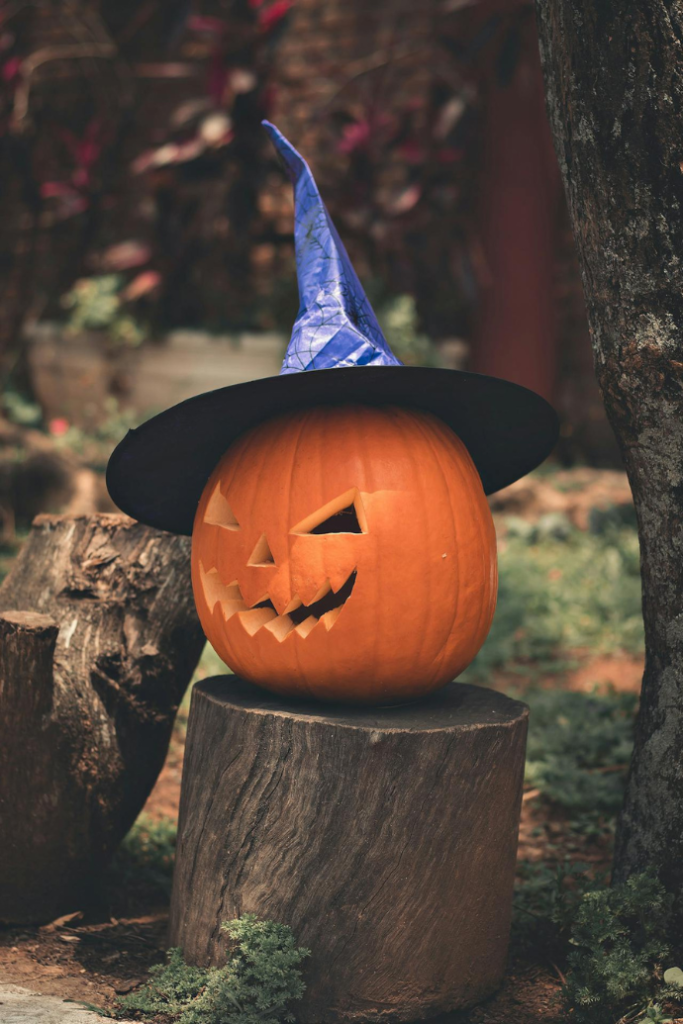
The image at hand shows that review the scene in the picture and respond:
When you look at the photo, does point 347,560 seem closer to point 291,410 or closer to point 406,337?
point 291,410

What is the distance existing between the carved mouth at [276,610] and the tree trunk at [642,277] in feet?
2.24

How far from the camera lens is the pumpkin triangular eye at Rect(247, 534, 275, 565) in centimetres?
196

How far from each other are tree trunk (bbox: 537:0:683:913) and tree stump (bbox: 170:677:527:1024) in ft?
1.14

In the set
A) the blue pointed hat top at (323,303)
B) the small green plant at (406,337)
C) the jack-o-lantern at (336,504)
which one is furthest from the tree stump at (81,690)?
the small green plant at (406,337)

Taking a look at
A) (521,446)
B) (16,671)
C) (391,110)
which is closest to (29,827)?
(16,671)

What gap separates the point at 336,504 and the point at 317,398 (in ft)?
0.87

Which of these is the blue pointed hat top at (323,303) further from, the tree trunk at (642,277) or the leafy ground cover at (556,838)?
the leafy ground cover at (556,838)

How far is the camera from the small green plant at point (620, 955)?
1825 millimetres

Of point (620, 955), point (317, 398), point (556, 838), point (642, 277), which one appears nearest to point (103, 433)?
point (556, 838)

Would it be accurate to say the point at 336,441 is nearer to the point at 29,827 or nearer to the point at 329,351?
the point at 329,351

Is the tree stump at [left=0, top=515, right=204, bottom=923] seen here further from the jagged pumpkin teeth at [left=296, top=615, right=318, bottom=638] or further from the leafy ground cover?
the jagged pumpkin teeth at [left=296, top=615, right=318, bottom=638]

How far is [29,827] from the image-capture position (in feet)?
7.11

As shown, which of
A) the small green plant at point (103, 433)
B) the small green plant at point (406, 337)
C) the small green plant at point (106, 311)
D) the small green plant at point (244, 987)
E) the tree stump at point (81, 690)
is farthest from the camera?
the small green plant at point (106, 311)

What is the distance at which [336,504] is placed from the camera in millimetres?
1923
